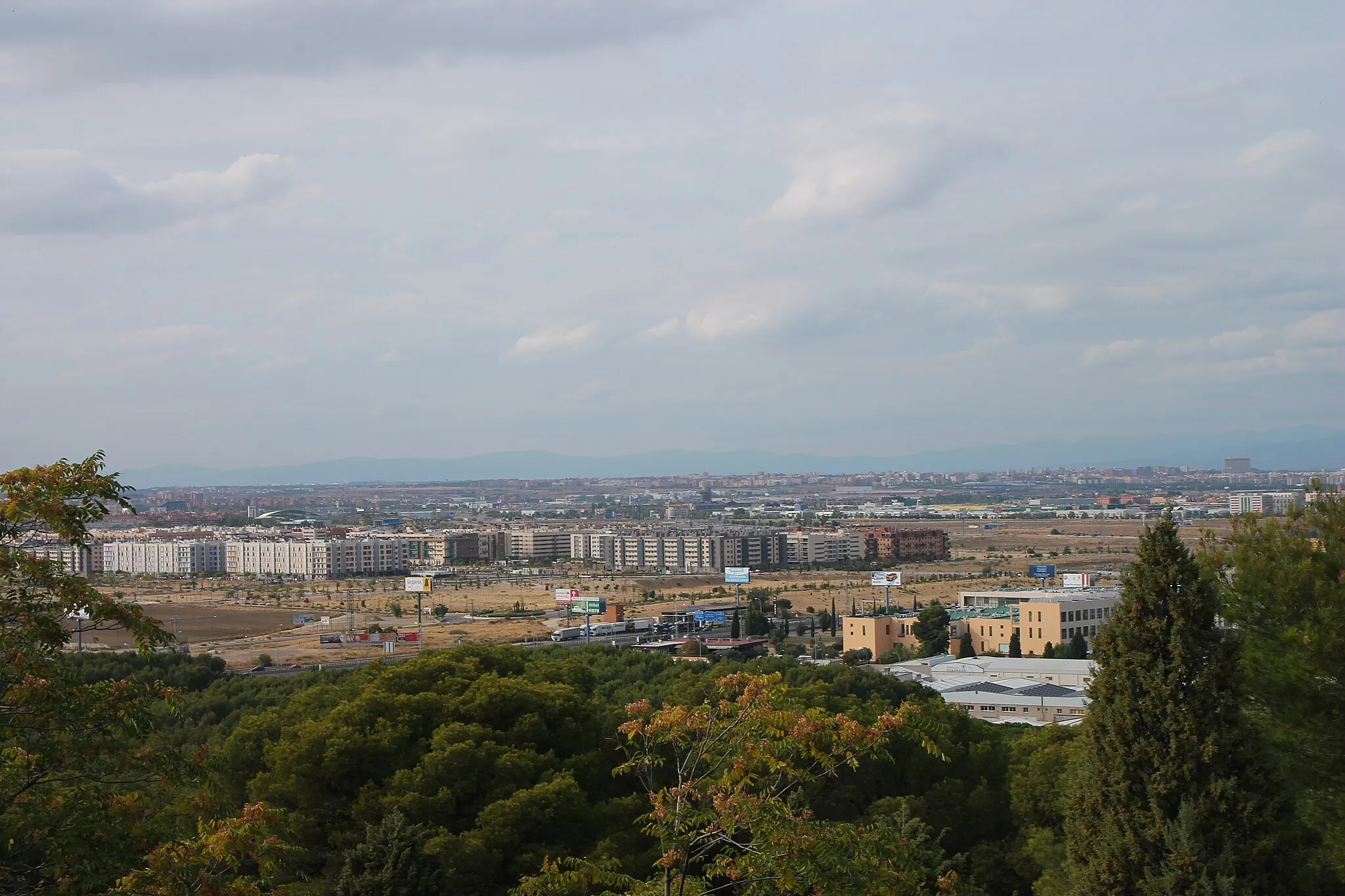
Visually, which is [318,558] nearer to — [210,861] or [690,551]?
[690,551]

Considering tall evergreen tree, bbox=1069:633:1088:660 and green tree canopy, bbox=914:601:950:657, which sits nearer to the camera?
tall evergreen tree, bbox=1069:633:1088:660

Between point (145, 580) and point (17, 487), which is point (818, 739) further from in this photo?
point (145, 580)

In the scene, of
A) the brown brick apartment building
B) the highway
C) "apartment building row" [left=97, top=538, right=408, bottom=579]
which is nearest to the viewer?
the highway

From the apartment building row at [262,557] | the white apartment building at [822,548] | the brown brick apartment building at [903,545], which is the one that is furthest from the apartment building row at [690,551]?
the apartment building row at [262,557]

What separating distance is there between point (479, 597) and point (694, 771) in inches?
3500

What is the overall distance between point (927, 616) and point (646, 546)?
3099 inches

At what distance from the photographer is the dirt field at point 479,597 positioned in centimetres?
6600

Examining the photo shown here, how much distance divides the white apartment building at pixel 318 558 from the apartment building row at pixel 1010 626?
77.1 metres

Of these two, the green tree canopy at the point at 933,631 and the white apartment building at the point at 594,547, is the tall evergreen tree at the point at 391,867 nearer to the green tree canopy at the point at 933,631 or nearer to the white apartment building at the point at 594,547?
the green tree canopy at the point at 933,631

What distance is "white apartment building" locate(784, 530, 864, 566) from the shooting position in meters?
128

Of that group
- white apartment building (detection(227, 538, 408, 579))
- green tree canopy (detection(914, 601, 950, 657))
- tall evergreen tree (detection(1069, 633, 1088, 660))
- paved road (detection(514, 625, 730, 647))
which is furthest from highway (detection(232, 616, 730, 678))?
white apartment building (detection(227, 538, 408, 579))

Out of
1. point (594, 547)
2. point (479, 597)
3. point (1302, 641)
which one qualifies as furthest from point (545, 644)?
point (594, 547)

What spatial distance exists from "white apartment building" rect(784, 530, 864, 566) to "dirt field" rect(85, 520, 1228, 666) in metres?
8.81

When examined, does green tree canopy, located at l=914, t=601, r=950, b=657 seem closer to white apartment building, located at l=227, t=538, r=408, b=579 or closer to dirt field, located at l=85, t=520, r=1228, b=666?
dirt field, located at l=85, t=520, r=1228, b=666
